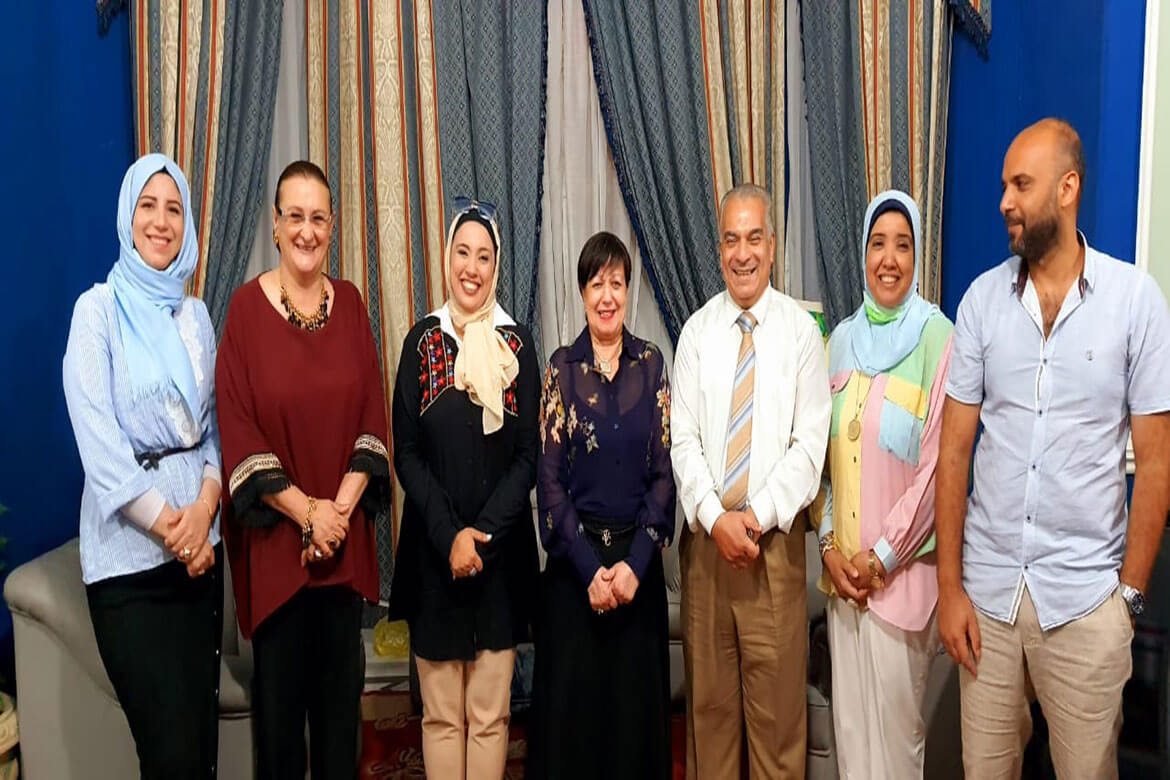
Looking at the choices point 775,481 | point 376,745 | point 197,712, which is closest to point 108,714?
point 197,712

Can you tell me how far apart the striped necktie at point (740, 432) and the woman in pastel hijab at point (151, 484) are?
47.9 inches

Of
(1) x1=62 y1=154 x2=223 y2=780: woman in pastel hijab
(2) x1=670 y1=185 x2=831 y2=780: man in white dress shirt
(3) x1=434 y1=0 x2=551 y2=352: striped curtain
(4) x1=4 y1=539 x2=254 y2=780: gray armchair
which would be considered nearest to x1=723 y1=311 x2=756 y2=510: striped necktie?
(2) x1=670 y1=185 x2=831 y2=780: man in white dress shirt

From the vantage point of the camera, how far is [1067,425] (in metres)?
1.74

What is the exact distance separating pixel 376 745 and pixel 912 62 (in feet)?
9.57

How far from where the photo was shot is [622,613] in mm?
2188

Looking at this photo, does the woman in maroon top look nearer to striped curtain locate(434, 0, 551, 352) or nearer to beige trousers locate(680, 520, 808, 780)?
beige trousers locate(680, 520, 808, 780)

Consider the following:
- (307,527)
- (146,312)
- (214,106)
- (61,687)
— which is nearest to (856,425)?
(307,527)

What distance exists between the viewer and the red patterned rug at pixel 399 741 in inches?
103

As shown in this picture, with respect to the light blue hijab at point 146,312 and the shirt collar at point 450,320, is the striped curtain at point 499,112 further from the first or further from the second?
the light blue hijab at point 146,312

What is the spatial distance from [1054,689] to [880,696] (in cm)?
42

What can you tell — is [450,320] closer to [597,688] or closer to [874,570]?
[597,688]

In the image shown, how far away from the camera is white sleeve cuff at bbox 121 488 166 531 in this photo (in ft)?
6.30

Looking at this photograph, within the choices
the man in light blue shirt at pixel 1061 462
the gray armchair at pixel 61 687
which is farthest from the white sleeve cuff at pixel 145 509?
the man in light blue shirt at pixel 1061 462

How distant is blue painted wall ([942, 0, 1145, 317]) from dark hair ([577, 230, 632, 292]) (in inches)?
50.1
